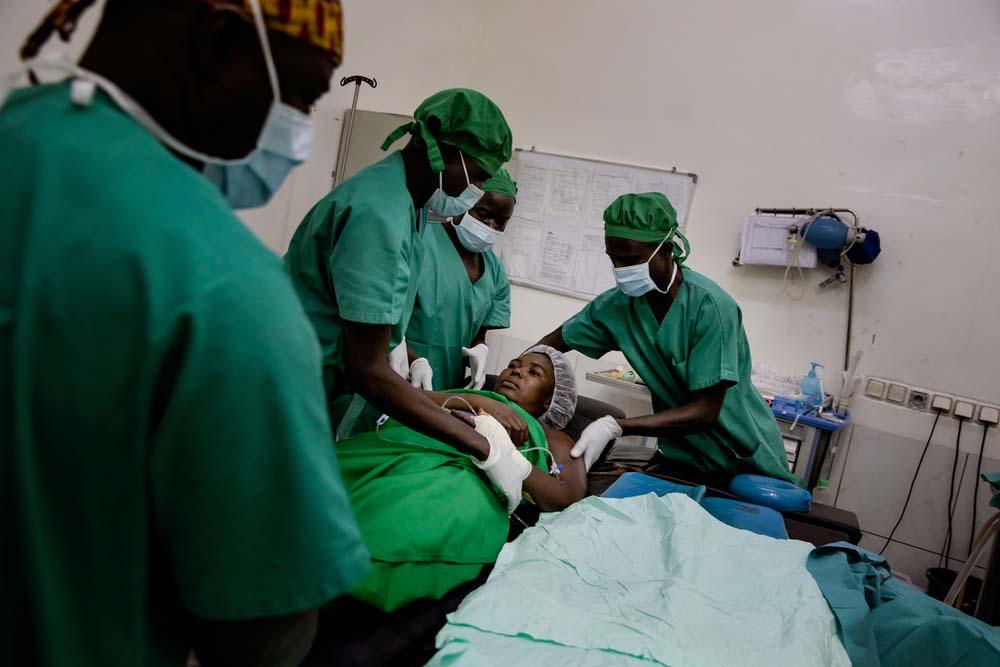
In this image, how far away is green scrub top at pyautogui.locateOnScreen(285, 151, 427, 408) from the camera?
1.22m

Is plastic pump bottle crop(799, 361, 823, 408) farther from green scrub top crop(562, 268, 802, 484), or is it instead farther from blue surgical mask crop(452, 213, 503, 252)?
blue surgical mask crop(452, 213, 503, 252)

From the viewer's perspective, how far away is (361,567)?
1.83 ft

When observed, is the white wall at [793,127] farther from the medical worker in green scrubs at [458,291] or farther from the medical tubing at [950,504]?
the medical worker in green scrubs at [458,291]

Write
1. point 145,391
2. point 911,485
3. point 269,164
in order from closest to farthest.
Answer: point 145,391 < point 269,164 < point 911,485

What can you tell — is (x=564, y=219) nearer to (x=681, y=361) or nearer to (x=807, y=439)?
(x=807, y=439)

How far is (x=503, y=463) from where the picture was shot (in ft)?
4.94

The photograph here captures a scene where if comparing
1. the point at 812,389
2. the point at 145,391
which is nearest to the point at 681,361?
the point at 812,389

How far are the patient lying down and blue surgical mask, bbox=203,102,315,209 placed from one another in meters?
0.70

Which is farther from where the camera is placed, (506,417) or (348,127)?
(348,127)

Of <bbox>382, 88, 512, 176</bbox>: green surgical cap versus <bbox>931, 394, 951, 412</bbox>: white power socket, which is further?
<bbox>931, 394, 951, 412</bbox>: white power socket

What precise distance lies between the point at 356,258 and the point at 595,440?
44.7 inches

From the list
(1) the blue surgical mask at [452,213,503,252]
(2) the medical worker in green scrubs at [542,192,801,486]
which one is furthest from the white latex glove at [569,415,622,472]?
(1) the blue surgical mask at [452,213,503,252]

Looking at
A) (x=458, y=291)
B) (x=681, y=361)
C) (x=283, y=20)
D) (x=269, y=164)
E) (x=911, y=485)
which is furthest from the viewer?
(x=911, y=485)

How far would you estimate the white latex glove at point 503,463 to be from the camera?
4.86ft
